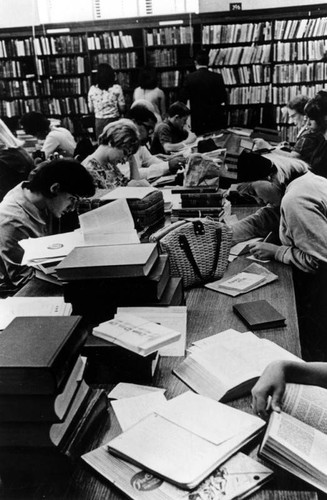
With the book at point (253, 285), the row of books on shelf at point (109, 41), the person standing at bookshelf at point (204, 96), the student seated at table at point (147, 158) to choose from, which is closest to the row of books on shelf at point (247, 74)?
the person standing at bookshelf at point (204, 96)

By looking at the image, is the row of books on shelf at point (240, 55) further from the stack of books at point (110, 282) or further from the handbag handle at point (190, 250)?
the stack of books at point (110, 282)

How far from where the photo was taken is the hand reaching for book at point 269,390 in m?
1.24

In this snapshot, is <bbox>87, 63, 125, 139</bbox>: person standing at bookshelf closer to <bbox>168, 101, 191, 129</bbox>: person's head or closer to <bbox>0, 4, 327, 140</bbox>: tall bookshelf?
<bbox>0, 4, 327, 140</bbox>: tall bookshelf

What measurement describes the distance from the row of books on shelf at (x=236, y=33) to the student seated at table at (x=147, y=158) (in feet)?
11.3

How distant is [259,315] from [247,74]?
6550mm

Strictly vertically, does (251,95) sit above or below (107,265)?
below

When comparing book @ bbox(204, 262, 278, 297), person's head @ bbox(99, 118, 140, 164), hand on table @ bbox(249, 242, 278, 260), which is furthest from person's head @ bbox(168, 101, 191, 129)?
book @ bbox(204, 262, 278, 297)

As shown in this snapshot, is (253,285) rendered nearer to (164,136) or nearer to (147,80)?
(164,136)

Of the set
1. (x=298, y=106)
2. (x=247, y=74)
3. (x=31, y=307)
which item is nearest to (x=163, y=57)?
(x=247, y=74)

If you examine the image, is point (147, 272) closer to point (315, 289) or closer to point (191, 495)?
point (191, 495)

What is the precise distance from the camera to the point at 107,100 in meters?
7.38

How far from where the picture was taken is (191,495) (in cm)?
100

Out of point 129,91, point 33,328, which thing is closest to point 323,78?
point 129,91

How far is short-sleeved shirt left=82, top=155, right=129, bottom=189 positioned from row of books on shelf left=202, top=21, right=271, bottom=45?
4.48 meters
